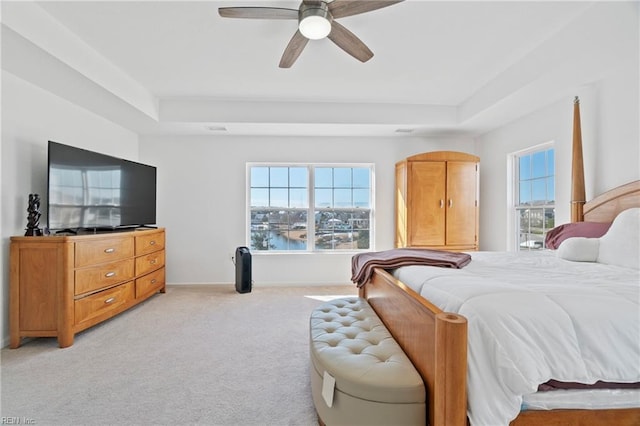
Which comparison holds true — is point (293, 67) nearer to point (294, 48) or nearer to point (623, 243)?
point (294, 48)

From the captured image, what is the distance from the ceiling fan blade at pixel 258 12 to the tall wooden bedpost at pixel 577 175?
105 inches

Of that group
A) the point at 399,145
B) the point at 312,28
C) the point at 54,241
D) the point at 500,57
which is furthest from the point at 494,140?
the point at 54,241

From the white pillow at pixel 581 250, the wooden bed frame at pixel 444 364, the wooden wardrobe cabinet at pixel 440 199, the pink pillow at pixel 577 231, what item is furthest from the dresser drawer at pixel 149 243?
the pink pillow at pixel 577 231

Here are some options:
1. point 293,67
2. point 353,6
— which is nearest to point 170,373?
point 353,6

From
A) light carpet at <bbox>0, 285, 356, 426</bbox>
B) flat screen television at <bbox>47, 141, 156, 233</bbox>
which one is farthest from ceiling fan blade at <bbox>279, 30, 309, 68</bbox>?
light carpet at <bbox>0, 285, 356, 426</bbox>

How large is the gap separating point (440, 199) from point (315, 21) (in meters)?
2.99

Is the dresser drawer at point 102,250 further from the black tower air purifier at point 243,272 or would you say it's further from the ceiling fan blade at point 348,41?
the ceiling fan blade at point 348,41

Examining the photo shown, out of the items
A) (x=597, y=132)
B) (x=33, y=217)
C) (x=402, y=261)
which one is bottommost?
(x=402, y=261)

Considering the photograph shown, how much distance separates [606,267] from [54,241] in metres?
4.02

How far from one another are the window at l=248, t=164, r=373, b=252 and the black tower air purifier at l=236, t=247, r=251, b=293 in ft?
1.64

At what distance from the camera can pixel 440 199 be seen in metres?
4.10

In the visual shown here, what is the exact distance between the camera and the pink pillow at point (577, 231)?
230 centimetres

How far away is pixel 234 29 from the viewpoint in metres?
2.33

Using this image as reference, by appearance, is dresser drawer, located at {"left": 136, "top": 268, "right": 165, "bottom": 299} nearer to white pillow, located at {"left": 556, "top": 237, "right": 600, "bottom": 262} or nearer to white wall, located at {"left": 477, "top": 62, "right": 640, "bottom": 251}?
white pillow, located at {"left": 556, "top": 237, "right": 600, "bottom": 262}
